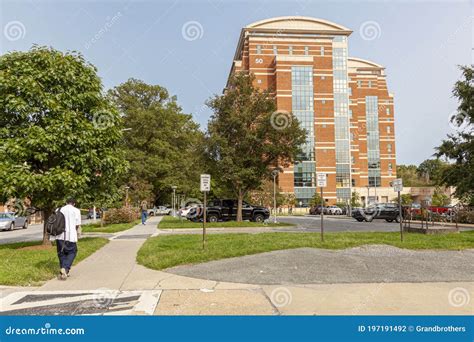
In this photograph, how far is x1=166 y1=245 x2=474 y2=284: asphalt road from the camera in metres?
8.31

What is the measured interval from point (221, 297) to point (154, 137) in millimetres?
54952

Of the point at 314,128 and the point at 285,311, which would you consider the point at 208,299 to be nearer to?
the point at 285,311

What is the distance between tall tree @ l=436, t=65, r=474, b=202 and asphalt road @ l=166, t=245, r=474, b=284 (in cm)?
1392

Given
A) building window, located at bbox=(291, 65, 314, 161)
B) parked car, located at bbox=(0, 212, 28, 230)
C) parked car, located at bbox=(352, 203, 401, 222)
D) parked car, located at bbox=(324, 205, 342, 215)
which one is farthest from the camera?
building window, located at bbox=(291, 65, 314, 161)

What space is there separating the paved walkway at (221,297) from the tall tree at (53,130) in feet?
16.9

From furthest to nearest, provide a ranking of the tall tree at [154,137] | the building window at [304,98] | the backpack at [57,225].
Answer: the building window at [304,98] < the tall tree at [154,137] < the backpack at [57,225]

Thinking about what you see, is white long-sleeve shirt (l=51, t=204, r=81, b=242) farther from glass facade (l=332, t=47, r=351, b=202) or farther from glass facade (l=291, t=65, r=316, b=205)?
glass facade (l=332, t=47, r=351, b=202)

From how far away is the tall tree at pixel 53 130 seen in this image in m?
12.6

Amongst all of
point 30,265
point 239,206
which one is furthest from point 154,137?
point 30,265

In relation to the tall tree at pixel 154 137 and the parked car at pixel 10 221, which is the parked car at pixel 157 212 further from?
the parked car at pixel 10 221

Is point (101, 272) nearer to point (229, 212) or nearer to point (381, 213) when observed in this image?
point (229, 212)

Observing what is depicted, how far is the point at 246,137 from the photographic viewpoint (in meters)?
28.2

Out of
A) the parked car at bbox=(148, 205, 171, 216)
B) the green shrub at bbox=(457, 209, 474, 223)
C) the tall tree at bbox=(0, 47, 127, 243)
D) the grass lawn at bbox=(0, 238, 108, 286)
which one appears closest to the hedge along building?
the parked car at bbox=(148, 205, 171, 216)

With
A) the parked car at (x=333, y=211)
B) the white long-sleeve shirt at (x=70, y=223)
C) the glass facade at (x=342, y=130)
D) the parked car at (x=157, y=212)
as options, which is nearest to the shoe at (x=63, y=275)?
the white long-sleeve shirt at (x=70, y=223)
